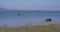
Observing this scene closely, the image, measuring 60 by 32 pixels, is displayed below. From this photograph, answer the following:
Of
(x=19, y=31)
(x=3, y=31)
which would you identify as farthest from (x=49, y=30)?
(x=3, y=31)

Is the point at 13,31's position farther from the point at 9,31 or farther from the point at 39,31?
the point at 39,31

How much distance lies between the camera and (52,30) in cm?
642

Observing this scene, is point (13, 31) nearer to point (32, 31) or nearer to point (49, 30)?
point (32, 31)

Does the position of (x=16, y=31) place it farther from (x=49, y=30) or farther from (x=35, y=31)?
(x=49, y=30)

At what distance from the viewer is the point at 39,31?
6.16m

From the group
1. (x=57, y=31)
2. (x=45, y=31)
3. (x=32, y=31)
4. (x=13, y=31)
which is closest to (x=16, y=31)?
(x=13, y=31)

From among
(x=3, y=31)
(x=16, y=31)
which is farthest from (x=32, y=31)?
(x=3, y=31)

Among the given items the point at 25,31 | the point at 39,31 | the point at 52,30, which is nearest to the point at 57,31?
the point at 52,30

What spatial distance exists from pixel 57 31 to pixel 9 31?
1.68 meters

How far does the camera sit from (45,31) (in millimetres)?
6152

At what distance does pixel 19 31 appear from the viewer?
6.29 m

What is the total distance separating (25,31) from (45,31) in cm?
69

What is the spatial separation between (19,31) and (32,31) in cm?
45

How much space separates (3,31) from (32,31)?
1.06 meters
